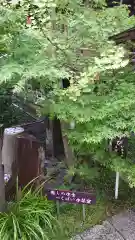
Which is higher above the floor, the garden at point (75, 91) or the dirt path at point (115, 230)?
the garden at point (75, 91)

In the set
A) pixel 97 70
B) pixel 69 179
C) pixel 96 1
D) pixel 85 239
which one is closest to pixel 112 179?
pixel 69 179

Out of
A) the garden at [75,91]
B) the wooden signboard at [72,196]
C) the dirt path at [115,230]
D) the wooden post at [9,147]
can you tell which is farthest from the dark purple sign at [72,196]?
the wooden post at [9,147]

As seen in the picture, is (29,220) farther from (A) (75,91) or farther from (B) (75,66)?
(B) (75,66)

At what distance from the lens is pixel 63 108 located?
3215 mm

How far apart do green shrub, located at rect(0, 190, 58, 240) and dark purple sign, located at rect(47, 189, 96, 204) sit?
18cm

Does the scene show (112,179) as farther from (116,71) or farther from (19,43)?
(19,43)

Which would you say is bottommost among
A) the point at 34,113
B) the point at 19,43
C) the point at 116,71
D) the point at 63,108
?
the point at 34,113

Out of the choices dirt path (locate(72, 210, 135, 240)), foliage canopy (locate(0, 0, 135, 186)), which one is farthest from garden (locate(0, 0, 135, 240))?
dirt path (locate(72, 210, 135, 240))

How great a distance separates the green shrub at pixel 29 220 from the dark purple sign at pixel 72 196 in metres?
0.18

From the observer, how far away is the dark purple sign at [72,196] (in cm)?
367

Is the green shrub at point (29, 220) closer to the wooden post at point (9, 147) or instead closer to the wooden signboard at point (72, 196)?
the wooden signboard at point (72, 196)

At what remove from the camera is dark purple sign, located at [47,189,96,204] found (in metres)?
3.67

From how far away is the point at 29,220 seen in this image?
3533 mm

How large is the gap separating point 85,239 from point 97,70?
2228mm
